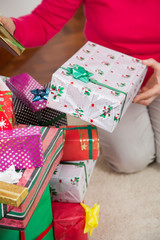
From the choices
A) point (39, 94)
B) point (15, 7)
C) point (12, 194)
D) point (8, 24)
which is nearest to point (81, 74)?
point (39, 94)

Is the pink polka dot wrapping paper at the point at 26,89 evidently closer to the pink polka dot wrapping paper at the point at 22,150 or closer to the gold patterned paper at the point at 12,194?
the pink polka dot wrapping paper at the point at 22,150

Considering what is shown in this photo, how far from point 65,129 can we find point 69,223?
27 cm

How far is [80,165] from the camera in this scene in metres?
0.93

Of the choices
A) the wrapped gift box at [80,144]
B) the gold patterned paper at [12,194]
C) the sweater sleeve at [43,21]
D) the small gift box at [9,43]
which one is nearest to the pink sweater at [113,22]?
the sweater sleeve at [43,21]

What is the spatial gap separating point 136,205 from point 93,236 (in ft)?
0.70

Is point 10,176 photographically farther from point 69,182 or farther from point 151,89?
point 151,89

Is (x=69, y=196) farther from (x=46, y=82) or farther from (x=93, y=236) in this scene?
(x=46, y=82)

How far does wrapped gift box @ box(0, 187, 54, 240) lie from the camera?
72 cm

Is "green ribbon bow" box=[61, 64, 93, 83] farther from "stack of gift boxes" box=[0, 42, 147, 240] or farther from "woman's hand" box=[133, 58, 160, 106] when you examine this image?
"woman's hand" box=[133, 58, 160, 106]

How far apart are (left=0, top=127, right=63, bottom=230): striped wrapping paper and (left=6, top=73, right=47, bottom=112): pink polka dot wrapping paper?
0.18 metres

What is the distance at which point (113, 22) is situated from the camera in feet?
3.61

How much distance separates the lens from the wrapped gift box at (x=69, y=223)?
2.85 feet

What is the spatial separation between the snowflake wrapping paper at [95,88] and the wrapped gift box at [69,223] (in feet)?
0.83

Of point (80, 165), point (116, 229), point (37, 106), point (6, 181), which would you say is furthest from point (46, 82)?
point (116, 229)
